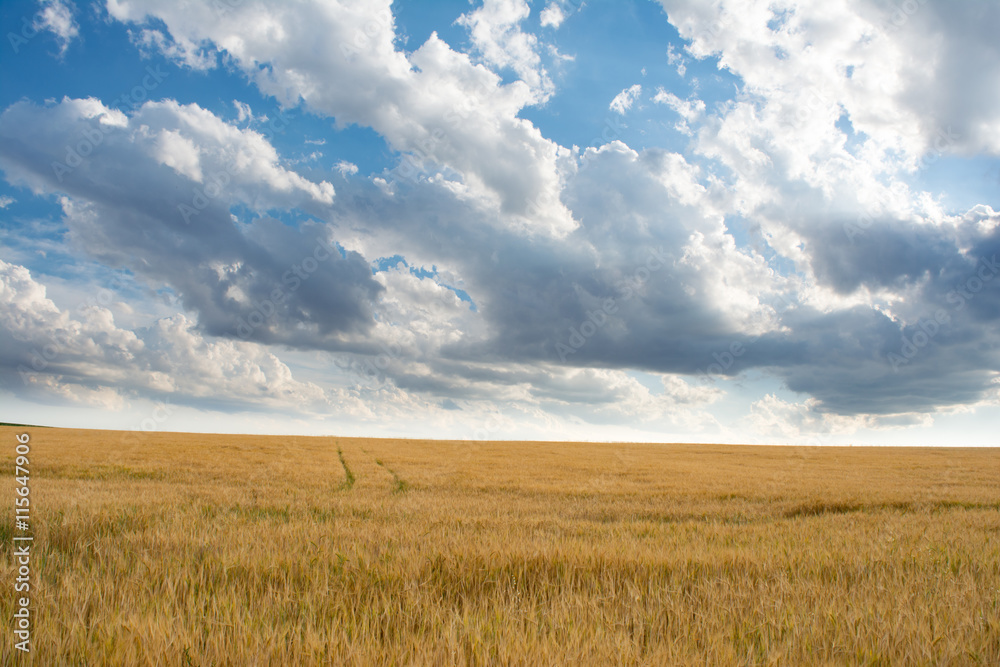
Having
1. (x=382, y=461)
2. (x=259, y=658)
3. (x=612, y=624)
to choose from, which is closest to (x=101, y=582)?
(x=259, y=658)

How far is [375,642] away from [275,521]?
669 cm

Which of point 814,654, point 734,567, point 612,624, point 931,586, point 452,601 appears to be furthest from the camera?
point 734,567

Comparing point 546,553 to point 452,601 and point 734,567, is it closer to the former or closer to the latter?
point 452,601

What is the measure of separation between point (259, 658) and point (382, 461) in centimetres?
2929

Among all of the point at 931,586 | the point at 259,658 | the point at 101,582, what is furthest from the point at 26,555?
the point at 931,586

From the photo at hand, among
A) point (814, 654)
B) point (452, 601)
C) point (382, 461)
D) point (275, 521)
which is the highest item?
point (814, 654)

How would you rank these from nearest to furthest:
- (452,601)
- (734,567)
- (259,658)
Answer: (259,658)
(452,601)
(734,567)

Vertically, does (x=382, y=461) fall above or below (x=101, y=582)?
below

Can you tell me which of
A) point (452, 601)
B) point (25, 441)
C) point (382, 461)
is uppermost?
point (25, 441)

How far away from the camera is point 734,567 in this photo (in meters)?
5.59

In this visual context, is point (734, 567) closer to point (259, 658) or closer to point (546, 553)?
point (546, 553)

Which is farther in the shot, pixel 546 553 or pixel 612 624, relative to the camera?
pixel 546 553

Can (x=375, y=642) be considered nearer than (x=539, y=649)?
No

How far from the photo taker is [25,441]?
183 inches
